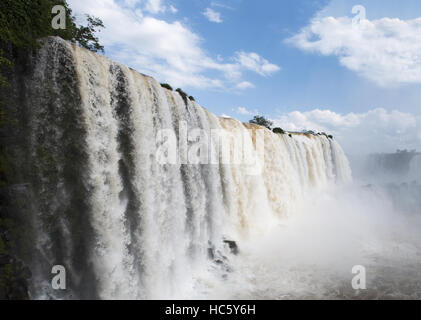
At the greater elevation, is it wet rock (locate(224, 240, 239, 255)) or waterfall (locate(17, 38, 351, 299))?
waterfall (locate(17, 38, 351, 299))

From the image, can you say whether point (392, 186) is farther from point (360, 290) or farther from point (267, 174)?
point (360, 290)

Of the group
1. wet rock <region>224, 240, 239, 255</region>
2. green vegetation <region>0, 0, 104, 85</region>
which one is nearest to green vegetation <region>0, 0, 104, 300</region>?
green vegetation <region>0, 0, 104, 85</region>

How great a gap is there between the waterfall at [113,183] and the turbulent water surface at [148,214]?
28 mm

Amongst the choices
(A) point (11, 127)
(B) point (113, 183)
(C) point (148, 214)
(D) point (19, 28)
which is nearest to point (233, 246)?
(C) point (148, 214)

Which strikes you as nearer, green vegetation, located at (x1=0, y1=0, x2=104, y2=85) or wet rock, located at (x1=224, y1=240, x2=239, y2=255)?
green vegetation, located at (x1=0, y1=0, x2=104, y2=85)

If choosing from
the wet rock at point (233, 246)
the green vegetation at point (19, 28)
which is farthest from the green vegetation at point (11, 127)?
the wet rock at point (233, 246)

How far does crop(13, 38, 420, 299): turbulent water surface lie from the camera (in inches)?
241

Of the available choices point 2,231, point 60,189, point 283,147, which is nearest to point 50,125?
point 60,189

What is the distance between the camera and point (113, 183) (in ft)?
22.3

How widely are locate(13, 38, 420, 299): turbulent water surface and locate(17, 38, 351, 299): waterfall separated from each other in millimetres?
28

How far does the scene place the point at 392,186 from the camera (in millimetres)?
24703

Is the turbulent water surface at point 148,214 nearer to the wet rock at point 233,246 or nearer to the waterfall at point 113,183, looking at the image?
the waterfall at point 113,183

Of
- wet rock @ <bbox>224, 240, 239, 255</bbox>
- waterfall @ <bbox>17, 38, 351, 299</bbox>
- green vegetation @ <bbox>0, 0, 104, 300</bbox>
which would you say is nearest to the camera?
green vegetation @ <bbox>0, 0, 104, 300</bbox>

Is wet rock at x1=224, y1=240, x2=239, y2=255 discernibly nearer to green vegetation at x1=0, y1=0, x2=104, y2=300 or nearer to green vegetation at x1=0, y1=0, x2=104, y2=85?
green vegetation at x1=0, y1=0, x2=104, y2=300
